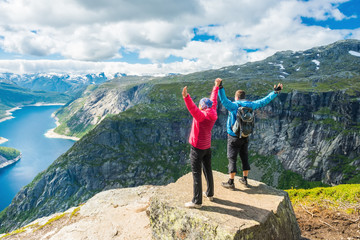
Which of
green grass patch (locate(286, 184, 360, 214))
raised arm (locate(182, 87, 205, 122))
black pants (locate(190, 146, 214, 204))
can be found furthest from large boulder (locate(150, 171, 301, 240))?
raised arm (locate(182, 87, 205, 122))

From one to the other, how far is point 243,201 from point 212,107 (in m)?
5.15

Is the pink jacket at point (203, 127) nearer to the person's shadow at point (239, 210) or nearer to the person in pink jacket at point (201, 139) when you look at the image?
the person in pink jacket at point (201, 139)

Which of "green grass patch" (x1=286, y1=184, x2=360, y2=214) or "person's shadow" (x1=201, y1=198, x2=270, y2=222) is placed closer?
"person's shadow" (x1=201, y1=198, x2=270, y2=222)

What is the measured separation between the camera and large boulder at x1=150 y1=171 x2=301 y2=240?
25.8 feet

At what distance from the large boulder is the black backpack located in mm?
3422

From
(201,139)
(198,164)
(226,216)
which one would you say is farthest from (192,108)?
(226,216)

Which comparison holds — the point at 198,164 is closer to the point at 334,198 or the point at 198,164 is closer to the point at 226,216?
the point at 226,216

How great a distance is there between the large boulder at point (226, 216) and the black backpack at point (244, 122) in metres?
3.42

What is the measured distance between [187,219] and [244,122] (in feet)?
18.1

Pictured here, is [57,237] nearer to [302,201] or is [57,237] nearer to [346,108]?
[302,201]

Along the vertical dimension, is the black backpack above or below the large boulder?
above

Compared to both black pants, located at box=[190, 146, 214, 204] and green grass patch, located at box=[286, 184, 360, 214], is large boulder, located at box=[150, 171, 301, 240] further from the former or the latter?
green grass patch, located at box=[286, 184, 360, 214]

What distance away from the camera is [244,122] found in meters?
10.5

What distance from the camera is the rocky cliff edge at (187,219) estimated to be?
320 inches
